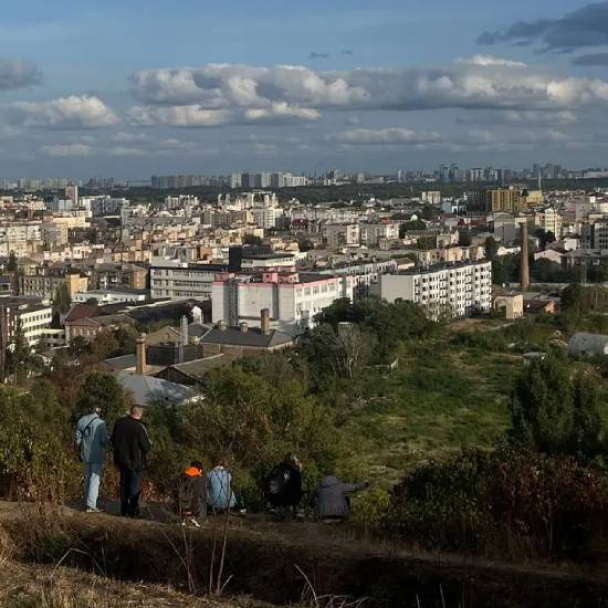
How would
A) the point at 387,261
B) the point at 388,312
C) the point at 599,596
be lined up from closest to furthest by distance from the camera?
the point at 599,596 → the point at 388,312 → the point at 387,261

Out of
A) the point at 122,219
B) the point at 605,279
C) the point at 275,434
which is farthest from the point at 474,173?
the point at 275,434

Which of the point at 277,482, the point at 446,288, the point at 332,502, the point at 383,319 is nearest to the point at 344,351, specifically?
the point at 383,319

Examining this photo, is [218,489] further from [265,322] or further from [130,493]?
[265,322]

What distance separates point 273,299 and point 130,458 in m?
20.4

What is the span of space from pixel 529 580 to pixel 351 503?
1.58 meters

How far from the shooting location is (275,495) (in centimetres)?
512

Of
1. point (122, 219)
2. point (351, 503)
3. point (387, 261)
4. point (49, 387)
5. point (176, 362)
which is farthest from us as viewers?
point (122, 219)

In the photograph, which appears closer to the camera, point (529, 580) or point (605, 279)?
point (529, 580)

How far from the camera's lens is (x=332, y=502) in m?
4.97

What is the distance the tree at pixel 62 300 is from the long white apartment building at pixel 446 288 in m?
9.76

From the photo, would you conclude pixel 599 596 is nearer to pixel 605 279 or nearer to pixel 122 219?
pixel 605 279

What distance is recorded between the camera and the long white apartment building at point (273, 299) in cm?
2484

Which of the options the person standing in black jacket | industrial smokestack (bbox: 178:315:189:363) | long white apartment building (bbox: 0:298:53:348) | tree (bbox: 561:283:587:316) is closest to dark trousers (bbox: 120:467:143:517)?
the person standing in black jacket

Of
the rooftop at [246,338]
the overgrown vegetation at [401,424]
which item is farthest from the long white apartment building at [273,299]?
the rooftop at [246,338]
